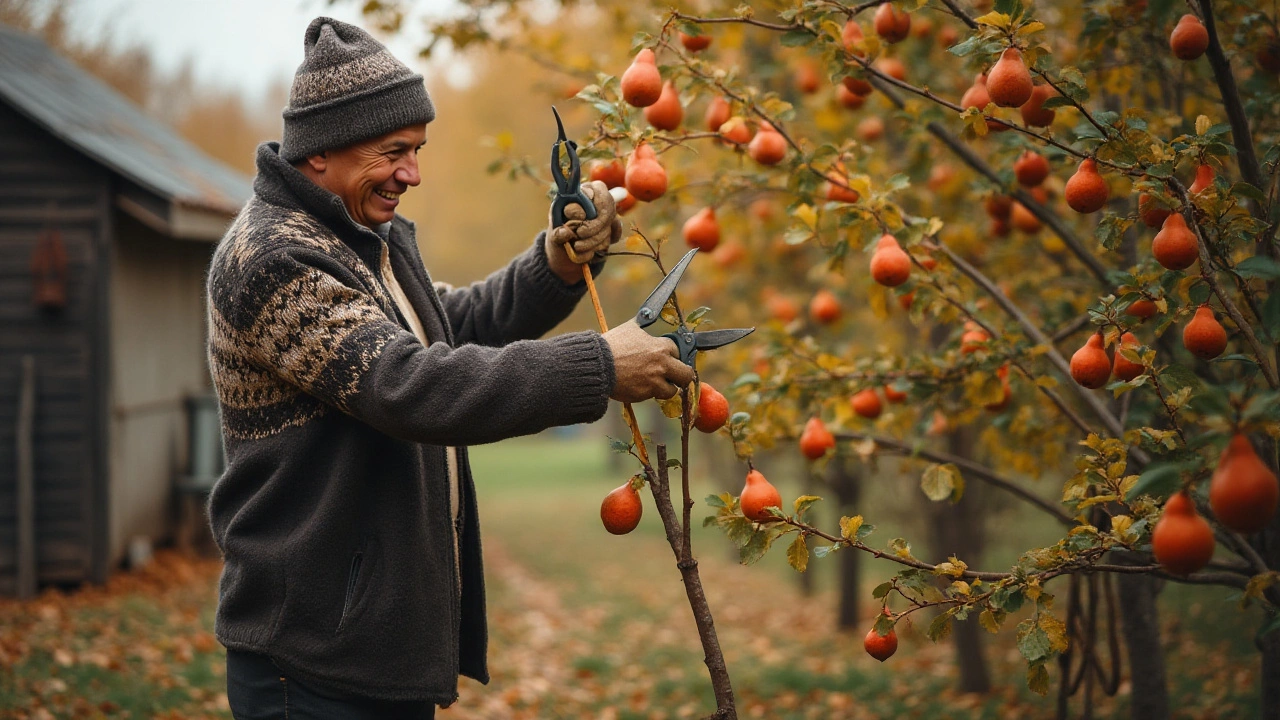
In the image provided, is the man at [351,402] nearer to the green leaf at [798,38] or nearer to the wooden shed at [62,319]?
the green leaf at [798,38]

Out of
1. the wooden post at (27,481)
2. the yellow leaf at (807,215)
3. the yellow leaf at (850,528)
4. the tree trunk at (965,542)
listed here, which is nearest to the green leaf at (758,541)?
the yellow leaf at (850,528)

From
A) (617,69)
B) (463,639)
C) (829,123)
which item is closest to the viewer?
(463,639)

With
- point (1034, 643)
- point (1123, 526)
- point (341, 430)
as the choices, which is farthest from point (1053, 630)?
point (341, 430)

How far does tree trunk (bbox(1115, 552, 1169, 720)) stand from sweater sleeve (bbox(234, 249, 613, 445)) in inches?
89.5

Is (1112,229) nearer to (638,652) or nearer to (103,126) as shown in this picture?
(638,652)

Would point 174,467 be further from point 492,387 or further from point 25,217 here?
point 492,387

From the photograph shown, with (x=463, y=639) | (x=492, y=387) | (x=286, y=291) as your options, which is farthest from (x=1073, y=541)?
(x=286, y=291)

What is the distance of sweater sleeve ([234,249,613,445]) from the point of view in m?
1.85

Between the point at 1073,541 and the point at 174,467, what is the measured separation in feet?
26.6

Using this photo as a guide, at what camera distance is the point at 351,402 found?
1.89m

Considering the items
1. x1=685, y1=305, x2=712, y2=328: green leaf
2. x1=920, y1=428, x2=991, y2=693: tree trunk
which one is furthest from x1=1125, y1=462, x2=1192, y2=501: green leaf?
x1=920, y1=428, x2=991, y2=693: tree trunk

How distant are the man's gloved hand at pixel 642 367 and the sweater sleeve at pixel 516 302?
660 mm

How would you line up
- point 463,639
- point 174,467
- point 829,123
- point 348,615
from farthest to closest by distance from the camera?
point 174,467
point 829,123
point 463,639
point 348,615

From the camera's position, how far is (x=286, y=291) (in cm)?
195
